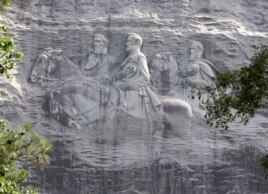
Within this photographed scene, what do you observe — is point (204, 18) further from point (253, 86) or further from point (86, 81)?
point (253, 86)

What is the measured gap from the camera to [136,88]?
58.3 feet

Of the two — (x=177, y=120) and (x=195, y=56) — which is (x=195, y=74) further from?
(x=177, y=120)

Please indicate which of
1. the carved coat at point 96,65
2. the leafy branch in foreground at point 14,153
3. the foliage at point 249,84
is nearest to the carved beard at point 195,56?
the carved coat at point 96,65

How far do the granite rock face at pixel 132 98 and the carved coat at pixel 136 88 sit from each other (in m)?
0.03

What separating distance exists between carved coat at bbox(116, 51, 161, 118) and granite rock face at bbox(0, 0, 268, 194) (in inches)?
1.4

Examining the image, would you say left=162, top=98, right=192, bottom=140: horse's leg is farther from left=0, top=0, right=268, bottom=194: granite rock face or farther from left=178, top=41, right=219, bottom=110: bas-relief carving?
left=178, top=41, right=219, bottom=110: bas-relief carving

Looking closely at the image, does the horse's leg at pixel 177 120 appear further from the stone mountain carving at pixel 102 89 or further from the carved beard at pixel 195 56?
the carved beard at pixel 195 56

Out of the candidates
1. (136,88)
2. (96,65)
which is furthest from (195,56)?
(96,65)

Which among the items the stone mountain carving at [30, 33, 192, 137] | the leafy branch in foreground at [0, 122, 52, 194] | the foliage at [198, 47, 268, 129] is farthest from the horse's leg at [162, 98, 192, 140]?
the foliage at [198, 47, 268, 129]

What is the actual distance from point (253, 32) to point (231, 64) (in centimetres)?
Result: 76

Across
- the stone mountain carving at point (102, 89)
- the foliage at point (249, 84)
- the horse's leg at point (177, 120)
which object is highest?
the foliage at point (249, 84)

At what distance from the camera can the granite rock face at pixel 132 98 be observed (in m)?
17.4

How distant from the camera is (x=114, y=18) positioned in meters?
18.2

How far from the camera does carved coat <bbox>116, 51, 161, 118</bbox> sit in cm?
1766
